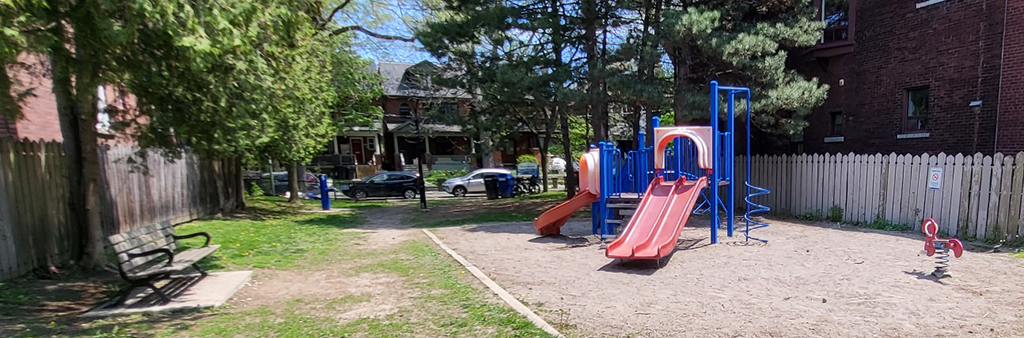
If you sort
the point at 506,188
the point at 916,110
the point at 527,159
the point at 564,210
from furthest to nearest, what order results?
the point at 527,159 → the point at 506,188 → the point at 916,110 → the point at 564,210

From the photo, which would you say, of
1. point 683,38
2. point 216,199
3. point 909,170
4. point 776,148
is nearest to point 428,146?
point 216,199

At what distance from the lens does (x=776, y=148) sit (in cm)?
1577

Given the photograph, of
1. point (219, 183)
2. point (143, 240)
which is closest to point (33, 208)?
point (143, 240)

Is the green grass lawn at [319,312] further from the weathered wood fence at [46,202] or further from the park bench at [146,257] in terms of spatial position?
the weathered wood fence at [46,202]

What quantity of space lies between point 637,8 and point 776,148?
23.6 ft

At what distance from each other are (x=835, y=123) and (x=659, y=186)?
9247mm

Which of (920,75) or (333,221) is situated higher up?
(920,75)

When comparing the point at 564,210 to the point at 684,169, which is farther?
the point at 684,169

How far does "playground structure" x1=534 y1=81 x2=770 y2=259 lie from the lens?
6.95m

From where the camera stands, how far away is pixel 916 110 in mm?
12102

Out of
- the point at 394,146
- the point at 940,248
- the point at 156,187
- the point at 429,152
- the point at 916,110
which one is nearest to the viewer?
the point at 940,248

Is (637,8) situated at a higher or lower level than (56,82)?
higher

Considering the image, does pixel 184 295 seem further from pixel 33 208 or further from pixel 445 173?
pixel 445 173

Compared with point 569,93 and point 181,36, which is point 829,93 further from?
point 181,36
